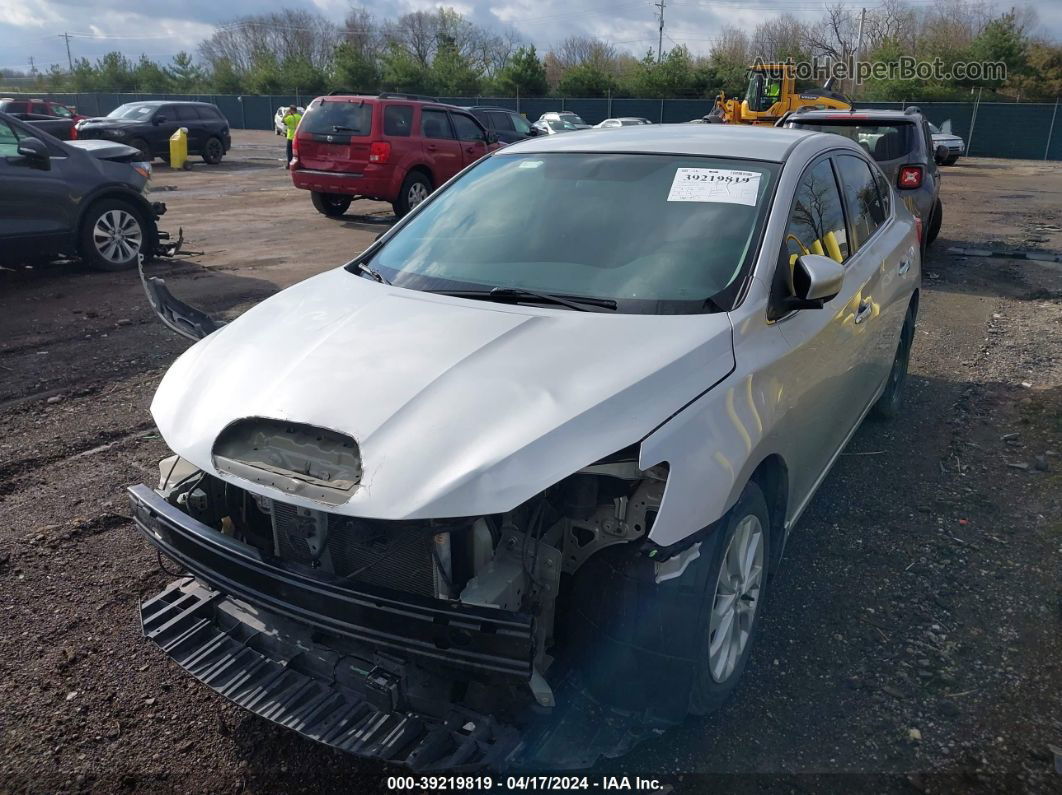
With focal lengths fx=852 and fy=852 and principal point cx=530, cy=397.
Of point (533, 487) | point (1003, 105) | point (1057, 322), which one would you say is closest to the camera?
point (533, 487)

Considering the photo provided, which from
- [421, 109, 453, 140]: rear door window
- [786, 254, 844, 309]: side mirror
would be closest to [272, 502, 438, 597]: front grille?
[786, 254, 844, 309]: side mirror

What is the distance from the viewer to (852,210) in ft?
13.6

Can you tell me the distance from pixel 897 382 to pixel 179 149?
2351 cm

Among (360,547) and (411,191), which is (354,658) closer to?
(360,547)

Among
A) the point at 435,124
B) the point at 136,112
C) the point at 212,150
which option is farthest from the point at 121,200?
the point at 212,150

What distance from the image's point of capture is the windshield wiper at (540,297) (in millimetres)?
2934

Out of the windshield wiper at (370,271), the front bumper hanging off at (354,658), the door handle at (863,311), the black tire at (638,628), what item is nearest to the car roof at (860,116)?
the door handle at (863,311)

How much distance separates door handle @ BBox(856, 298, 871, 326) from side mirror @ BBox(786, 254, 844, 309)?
2.70 ft

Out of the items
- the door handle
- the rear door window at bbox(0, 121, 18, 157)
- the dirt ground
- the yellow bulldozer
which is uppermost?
the yellow bulldozer

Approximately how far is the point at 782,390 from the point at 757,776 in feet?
4.01

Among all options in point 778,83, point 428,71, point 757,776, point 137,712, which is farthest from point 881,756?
point 428,71

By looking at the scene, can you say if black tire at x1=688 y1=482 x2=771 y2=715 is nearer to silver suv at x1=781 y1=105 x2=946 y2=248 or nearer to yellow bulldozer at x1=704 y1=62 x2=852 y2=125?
silver suv at x1=781 y1=105 x2=946 y2=248

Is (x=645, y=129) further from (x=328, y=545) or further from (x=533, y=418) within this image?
(x=328, y=545)

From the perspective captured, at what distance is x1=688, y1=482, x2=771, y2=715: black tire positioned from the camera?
2.41m
